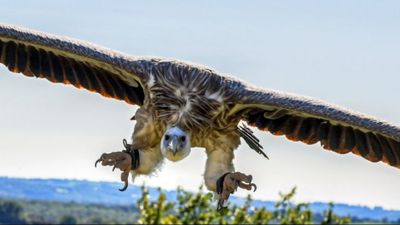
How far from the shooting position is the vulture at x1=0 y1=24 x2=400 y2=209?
14.6 meters

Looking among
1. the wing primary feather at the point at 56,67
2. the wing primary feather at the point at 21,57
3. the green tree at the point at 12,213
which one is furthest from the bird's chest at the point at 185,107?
the green tree at the point at 12,213

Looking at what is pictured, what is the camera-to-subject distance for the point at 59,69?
1585 centimetres

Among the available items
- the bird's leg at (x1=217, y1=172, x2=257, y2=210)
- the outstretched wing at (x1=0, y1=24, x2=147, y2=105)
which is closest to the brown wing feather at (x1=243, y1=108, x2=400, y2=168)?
the bird's leg at (x1=217, y1=172, x2=257, y2=210)

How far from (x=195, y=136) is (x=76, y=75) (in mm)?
1560

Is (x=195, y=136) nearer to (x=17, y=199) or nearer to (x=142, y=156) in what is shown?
(x=142, y=156)

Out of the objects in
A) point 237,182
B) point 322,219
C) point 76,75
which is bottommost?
point 322,219

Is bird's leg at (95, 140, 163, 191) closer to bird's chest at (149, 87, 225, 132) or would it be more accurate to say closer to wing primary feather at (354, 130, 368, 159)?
bird's chest at (149, 87, 225, 132)

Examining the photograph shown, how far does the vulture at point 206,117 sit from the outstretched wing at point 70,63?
13 mm

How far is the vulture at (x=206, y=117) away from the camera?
1463cm

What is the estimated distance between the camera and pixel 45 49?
15.6 meters

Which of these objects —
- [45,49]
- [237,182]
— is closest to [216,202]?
[237,182]

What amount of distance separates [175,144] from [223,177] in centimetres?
70

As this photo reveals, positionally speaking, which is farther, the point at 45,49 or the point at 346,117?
the point at 45,49

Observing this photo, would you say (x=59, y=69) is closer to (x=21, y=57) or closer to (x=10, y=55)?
(x=21, y=57)
